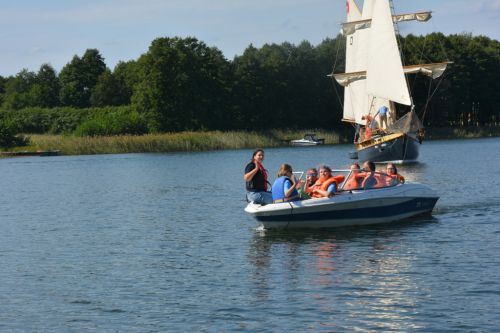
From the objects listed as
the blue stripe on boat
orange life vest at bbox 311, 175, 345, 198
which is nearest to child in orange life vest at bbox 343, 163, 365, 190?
orange life vest at bbox 311, 175, 345, 198

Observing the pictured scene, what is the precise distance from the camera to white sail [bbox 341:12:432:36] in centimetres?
6844

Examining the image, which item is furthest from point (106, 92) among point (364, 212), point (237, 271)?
point (237, 271)

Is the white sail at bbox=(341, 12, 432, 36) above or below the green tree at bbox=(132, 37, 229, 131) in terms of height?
above

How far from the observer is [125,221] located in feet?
96.9

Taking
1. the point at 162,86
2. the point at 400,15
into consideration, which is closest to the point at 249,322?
the point at 400,15

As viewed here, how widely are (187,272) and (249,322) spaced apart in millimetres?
4719

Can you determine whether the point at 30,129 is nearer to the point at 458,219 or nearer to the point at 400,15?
the point at 400,15

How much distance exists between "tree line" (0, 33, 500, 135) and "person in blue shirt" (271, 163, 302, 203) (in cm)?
7379

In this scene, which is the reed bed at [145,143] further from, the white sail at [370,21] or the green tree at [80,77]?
the green tree at [80,77]

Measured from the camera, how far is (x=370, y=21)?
74.6 m

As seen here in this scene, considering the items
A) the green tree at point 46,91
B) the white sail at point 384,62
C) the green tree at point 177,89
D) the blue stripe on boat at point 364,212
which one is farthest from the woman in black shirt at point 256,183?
the green tree at point 46,91

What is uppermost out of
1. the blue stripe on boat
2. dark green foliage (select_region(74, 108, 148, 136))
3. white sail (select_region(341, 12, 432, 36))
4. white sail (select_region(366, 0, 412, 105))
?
white sail (select_region(341, 12, 432, 36))

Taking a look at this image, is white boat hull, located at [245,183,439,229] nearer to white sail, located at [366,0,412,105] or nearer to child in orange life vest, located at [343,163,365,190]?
child in orange life vest, located at [343,163,365,190]

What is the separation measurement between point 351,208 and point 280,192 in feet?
7.06
